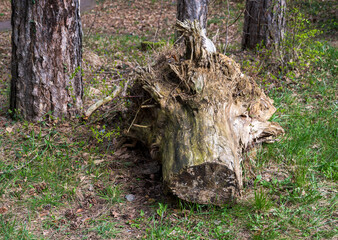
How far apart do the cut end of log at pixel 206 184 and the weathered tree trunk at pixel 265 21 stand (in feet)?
13.2

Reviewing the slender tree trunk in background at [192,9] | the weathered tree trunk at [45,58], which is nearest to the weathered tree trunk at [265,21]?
the slender tree trunk in background at [192,9]

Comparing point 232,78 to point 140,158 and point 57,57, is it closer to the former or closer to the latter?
point 140,158

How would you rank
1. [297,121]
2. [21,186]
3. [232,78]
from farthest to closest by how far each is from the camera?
[297,121], [232,78], [21,186]

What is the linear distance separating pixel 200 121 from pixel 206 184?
2.26 ft

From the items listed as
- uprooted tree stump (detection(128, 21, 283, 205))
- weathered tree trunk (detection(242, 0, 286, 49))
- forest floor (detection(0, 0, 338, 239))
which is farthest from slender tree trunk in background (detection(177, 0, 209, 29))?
uprooted tree stump (detection(128, 21, 283, 205))

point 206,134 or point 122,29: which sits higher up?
point 122,29

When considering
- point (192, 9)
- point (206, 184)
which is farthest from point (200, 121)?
point (192, 9)

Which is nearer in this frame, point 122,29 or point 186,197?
point 186,197

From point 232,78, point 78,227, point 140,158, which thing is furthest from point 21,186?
point 232,78

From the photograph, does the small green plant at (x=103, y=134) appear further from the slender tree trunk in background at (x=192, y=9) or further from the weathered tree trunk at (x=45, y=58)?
the slender tree trunk in background at (x=192, y=9)

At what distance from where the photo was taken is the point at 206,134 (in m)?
3.49

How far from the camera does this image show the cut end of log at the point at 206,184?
326 centimetres

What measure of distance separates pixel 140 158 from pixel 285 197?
183 centimetres

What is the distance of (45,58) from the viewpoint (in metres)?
4.58
